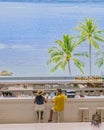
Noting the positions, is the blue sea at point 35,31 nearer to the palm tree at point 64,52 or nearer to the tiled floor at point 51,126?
the palm tree at point 64,52

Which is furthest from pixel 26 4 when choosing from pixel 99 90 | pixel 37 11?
pixel 99 90

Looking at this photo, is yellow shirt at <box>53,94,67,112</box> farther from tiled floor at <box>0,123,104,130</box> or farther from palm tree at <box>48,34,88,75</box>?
palm tree at <box>48,34,88,75</box>

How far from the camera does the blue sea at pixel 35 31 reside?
80312mm

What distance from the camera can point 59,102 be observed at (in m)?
9.84

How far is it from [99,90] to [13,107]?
2.44 metres

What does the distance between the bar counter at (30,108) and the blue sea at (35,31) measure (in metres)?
55.9

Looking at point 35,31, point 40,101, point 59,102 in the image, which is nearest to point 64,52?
point 40,101

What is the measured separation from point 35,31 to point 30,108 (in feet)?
294

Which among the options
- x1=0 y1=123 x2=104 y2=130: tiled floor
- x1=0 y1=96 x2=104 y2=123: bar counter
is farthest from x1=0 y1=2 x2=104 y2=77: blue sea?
x1=0 y1=123 x2=104 y2=130: tiled floor

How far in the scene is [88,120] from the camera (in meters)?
10.4

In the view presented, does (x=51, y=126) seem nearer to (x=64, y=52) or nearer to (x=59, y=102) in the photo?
(x=59, y=102)

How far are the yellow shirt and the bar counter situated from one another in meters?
0.42

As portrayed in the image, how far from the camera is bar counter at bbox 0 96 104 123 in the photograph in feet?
33.8

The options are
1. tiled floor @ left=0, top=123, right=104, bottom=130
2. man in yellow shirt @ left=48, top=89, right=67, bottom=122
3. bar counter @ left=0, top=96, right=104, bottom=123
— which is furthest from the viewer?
bar counter @ left=0, top=96, right=104, bottom=123
